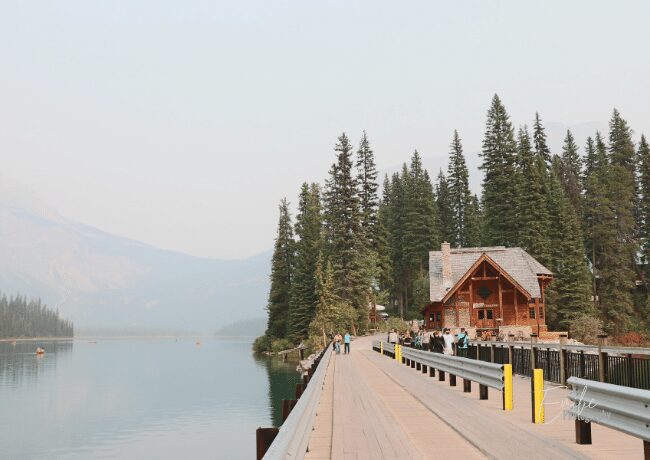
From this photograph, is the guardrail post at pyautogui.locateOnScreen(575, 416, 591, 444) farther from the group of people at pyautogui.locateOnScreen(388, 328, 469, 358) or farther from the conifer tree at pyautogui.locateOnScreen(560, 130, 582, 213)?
the conifer tree at pyautogui.locateOnScreen(560, 130, 582, 213)

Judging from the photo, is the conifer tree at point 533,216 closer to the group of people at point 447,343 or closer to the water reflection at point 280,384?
the water reflection at point 280,384

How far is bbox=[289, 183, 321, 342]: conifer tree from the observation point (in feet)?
304

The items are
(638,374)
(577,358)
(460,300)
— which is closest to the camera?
(638,374)

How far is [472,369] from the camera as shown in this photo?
16141mm

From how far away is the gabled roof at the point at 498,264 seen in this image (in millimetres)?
66875

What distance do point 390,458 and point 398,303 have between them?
11001 cm

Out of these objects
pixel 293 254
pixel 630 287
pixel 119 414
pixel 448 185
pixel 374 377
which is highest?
pixel 448 185

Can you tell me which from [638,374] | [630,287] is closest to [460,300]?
[630,287]

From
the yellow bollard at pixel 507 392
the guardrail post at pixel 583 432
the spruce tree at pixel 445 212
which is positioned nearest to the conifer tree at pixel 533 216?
the spruce tree at pixel 445 212

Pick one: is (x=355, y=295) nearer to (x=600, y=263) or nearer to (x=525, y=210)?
(x=525, y=210)

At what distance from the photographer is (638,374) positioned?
55.5 ft

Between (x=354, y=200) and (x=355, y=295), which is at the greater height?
(x=354, y=200)

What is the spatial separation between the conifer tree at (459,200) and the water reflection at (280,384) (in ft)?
124

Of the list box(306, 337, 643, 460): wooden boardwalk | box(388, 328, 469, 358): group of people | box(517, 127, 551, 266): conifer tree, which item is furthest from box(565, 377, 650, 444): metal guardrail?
box(517, 127, 551, 266): conifer tree
